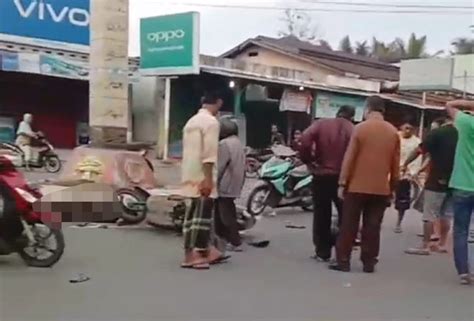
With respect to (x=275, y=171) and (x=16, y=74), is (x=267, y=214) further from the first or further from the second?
(x=16, y=74)

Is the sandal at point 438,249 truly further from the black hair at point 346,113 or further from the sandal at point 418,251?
the black hair at point 346,113

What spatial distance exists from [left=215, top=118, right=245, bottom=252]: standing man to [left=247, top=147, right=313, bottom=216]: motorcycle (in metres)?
3.24

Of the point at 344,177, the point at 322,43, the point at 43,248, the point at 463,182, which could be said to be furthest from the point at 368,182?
the point at 322,43

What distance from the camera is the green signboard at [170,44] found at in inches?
904

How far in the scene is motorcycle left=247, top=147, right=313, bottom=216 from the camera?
12.2 metres

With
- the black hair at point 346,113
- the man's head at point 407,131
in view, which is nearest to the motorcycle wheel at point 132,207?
the black hair at point 346,113

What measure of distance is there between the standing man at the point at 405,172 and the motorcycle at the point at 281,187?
1.69 meters

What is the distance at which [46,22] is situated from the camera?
82.4 ft

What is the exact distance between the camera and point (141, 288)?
20.8ft

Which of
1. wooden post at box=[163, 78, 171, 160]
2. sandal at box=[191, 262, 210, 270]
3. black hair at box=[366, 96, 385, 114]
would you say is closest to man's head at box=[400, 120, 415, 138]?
black hair at box=[366, 96, 385, 114]

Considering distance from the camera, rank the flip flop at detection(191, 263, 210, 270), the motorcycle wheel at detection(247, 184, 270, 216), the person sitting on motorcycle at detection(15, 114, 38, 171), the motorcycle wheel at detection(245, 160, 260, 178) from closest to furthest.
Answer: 1. the flip flop at detection(191, 263, 210, 270)
2. the motorcycle wheel at detection(247, 184, 270, 216)
3. the person sitting on motorcycle at detection(15, 114, 38, 171)
4. the motorcycle wheel at detection(245, 160, 260, 178)

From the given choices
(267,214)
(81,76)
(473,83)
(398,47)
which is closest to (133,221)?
(267,214)

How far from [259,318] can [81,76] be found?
1891cm

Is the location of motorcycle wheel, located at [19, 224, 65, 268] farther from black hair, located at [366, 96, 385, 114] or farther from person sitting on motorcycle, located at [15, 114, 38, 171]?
person sitting on motorcycle, located at [15, 114, 38, 171]
